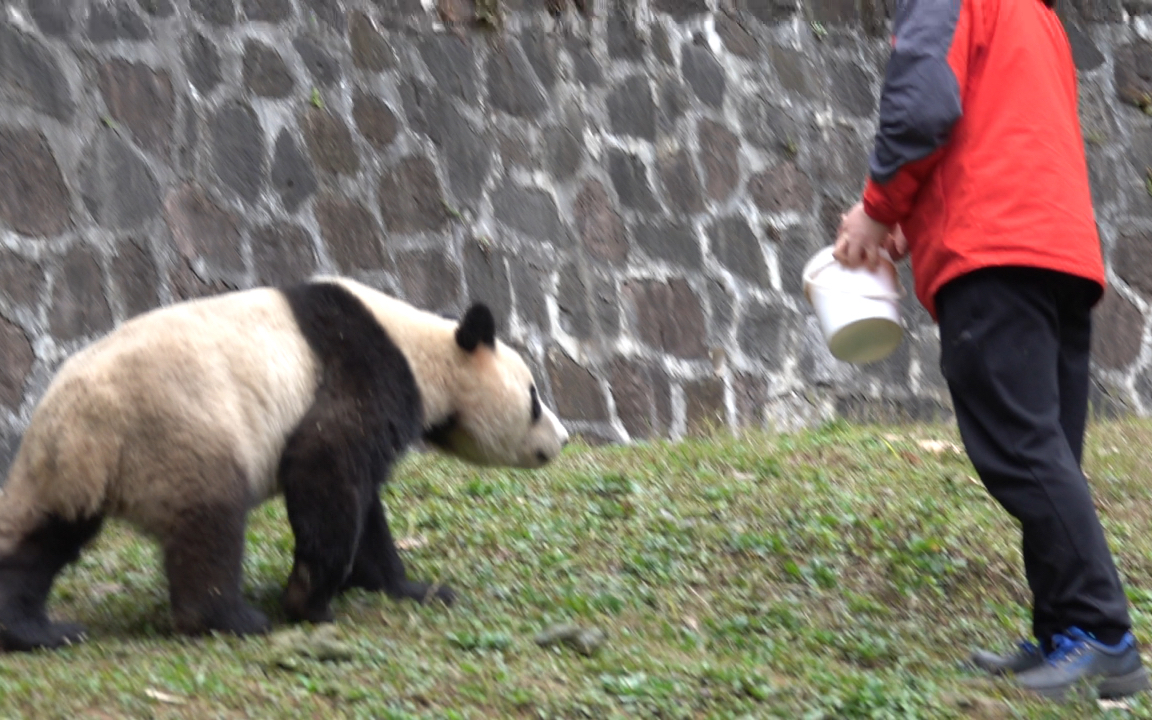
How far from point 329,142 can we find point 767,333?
302 cm

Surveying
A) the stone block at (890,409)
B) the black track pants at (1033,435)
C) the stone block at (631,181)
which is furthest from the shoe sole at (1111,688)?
the stone block at (631,181)

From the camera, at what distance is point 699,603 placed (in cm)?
480

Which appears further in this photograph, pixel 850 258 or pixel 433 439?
pixel 433 439

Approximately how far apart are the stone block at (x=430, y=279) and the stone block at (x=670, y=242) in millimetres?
1337

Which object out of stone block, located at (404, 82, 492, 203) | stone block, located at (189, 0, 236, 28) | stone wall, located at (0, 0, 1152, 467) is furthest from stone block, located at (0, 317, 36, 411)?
stone block, located at (404, 82, 492, 203)

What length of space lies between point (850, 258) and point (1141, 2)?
7693 millimetres

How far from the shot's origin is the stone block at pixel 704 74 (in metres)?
9.05

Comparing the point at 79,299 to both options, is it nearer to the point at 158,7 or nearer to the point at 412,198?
the point at 158,7

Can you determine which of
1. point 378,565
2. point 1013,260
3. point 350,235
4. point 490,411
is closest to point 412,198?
point 350,235

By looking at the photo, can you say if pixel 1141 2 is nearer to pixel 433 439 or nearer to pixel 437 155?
pixel 437 155

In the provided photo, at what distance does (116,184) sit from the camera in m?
6.86

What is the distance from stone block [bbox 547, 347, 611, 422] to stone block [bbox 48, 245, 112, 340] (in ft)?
8.29

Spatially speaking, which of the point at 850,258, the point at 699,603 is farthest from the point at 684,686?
the point at 850,258

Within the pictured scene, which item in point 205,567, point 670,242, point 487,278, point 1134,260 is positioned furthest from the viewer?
point 1134,260
